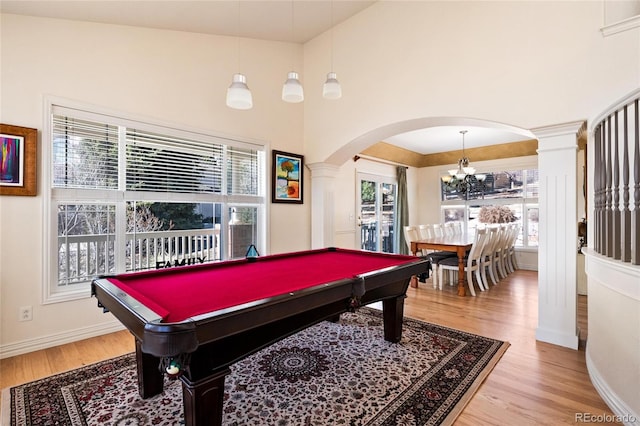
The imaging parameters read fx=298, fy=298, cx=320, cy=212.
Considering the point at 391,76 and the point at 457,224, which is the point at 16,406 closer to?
the point at 391,76

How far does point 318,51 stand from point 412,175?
4.59 m

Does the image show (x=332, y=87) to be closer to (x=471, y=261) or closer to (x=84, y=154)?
(x=84, y=154)

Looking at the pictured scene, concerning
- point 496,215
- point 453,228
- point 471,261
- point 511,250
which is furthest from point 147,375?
point 496,215

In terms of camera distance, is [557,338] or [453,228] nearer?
[557,338]

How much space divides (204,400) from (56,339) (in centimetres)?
240

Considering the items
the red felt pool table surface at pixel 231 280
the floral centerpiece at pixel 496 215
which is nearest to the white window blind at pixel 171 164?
the red felt pool table surface at pixel 231 280

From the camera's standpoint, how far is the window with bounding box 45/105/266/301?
9.39 ft

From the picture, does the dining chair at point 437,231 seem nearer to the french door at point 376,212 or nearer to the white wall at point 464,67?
the french door at point 376,212

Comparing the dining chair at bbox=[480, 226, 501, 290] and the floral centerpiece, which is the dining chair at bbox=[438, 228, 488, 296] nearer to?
the dining chair at bbox=[480, 226, 501, 290]

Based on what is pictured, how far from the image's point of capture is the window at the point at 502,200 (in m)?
6.77

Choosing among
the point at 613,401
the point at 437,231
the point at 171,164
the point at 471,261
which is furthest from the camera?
the point at 437,231

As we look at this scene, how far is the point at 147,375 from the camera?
1.92 meters

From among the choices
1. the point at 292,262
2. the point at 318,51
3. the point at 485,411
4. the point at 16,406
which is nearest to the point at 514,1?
the point at 318,51

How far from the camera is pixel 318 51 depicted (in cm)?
472
